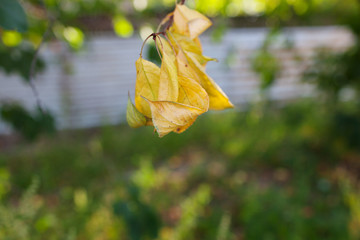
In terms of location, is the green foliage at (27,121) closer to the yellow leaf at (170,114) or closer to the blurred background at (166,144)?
the blurred background at (166,144)

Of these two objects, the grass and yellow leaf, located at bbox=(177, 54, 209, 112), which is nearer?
yellow leaf, located at bbox=(177, 54, 209, 112)

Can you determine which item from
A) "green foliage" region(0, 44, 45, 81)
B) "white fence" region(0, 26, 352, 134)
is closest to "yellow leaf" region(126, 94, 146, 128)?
"green foliage" region(0, 44, 45, 81)

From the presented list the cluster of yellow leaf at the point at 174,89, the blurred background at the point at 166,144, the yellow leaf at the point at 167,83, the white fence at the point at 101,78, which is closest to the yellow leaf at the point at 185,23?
the cluster of yellow leaf at the point at 174,89

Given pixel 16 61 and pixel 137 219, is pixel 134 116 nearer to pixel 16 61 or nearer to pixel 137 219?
pixel 137 219

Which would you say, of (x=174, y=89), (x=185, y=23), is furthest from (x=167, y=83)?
(x=185, y=23)

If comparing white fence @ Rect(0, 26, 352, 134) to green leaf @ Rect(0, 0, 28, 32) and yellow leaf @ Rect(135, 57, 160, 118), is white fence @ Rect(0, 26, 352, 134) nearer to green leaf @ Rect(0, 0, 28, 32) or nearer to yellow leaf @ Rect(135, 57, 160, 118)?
green leaf @ Rect(0, 0, 28, 32)

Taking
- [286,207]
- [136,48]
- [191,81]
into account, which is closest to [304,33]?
[136,48]
